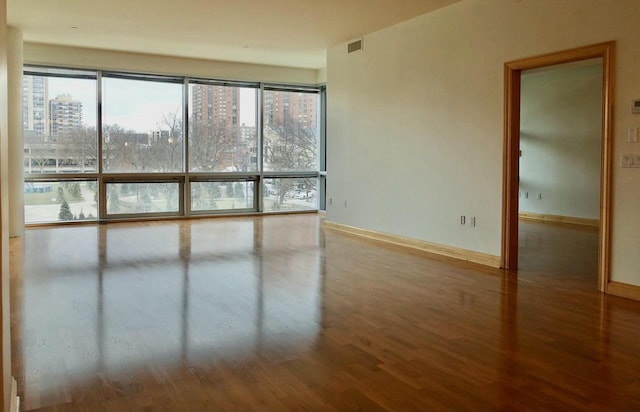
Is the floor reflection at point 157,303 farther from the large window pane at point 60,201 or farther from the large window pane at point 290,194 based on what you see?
the large window pane at point 290,194

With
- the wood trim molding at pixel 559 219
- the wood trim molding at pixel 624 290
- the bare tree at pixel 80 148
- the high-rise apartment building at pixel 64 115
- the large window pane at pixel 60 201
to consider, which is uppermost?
the high-rise apartment building at pixel 64 115

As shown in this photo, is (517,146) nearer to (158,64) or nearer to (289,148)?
(289,148)

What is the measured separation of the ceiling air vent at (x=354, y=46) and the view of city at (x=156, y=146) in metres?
3.08

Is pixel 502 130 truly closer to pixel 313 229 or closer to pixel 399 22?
pixel 399 22

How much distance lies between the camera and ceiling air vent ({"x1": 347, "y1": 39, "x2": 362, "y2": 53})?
318 inches

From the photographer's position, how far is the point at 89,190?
31.2ft

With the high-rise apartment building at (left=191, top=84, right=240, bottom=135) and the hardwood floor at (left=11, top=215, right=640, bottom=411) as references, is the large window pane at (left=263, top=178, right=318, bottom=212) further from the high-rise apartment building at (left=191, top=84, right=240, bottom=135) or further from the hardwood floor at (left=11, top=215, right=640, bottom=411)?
the hardwood floor at (left=11, top=215, right=640, bottom=411)

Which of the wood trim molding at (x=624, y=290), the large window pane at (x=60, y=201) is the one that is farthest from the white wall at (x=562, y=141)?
the large window pane at (x=60, y=201)

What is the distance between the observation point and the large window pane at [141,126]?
9609 millimetres

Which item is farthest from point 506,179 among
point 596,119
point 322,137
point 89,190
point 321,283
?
point 89,190

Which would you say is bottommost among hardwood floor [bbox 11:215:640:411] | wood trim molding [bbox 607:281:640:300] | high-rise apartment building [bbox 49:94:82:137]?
hardwood floor [bbox 11:215:640:411]

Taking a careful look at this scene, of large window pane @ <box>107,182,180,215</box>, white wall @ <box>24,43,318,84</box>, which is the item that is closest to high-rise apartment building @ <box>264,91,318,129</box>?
white wall @ <box>24,43,318,84</box>

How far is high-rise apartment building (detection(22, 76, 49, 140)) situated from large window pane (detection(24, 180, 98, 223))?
2.97 ft

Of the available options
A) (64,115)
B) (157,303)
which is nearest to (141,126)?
(64,115)
